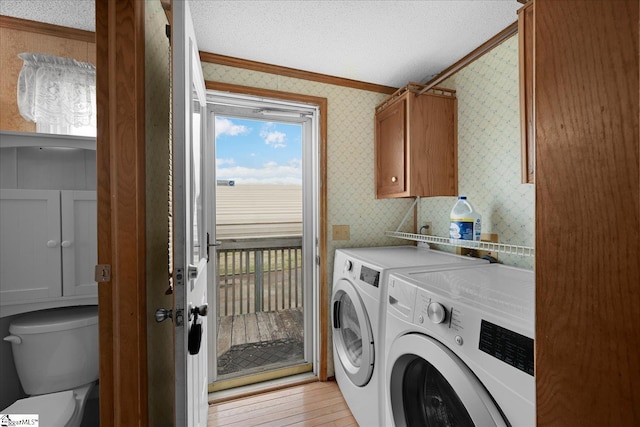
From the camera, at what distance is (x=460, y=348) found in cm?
82

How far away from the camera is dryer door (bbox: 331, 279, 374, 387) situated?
1.39 m

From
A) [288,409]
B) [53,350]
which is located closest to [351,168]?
[288,409]

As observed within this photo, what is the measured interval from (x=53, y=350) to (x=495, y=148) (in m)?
2.54

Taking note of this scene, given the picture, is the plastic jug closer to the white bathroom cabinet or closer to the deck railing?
the deck railing

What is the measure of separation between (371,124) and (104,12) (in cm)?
170

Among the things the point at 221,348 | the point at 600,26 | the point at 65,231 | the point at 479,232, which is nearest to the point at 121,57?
the point at 65,231

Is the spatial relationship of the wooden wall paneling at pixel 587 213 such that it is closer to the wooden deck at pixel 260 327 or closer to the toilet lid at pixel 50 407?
the toilet lid at pixel 50 407

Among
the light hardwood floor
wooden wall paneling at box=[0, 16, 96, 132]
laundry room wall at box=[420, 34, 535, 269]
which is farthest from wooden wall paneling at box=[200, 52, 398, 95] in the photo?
the light hardwood floor

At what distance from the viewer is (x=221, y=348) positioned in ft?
7.17

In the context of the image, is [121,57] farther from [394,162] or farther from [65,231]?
[394,162]

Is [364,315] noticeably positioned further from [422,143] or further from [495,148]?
[495,148]

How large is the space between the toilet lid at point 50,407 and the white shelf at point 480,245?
73.6 inches

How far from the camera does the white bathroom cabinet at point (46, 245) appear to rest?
1.23 m

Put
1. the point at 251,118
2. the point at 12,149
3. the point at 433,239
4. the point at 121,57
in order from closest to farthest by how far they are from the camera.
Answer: the point at 121,57
the point at 12,149
the point at 433,239
the point at 251,118
